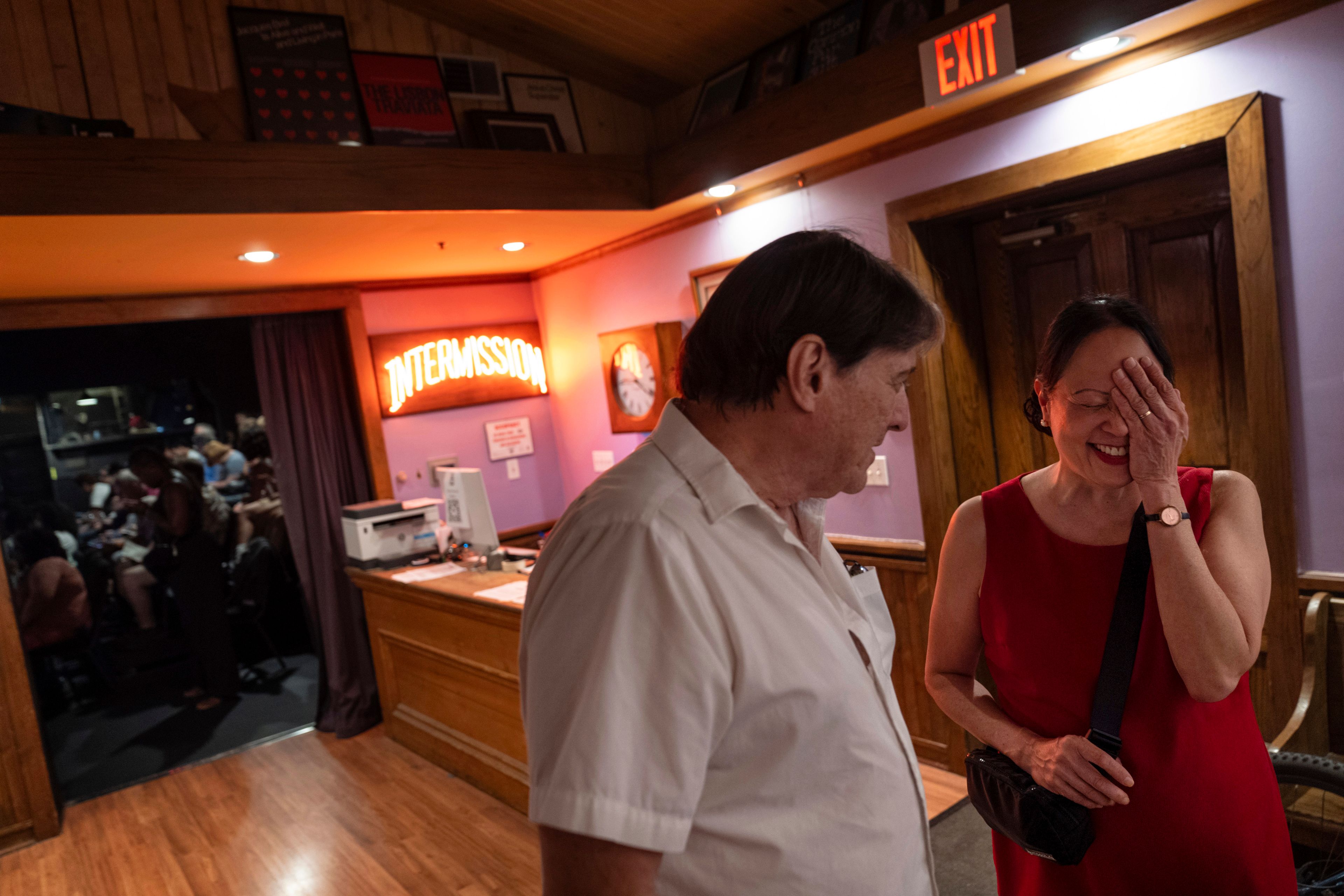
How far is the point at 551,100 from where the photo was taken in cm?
414

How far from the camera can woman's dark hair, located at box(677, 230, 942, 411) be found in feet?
3.09

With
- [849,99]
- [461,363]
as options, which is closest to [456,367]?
[461,363]

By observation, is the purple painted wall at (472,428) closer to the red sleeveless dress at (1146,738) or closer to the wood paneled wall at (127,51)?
the wood paneled wall at (127,51)

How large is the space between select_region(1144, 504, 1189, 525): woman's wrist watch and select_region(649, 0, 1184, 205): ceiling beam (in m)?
1.54

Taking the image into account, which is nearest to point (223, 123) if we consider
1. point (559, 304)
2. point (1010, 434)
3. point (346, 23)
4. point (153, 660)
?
point (346, 23)

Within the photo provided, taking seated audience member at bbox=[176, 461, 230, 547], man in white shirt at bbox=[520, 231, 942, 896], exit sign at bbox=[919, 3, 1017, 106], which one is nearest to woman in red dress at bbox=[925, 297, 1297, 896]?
man in white shirt at bbox=[520, 231, 942, 896]

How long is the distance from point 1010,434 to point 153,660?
5641mm

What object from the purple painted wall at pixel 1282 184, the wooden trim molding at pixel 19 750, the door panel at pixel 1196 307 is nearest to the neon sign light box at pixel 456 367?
the wooden trim molding at pixel 19 750

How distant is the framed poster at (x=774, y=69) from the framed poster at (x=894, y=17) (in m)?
0.35

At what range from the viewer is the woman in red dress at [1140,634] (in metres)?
1.33

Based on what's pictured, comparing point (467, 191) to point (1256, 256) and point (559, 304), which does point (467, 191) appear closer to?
point (559, 304)

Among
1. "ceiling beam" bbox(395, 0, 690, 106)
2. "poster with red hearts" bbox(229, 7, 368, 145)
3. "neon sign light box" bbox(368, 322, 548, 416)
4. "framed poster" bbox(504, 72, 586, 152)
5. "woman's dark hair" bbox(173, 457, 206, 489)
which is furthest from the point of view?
"woman's dark hair" bbox(173, 457, 206, 489)

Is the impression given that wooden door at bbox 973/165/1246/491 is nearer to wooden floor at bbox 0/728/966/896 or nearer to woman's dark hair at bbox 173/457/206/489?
wooden floor at bbox 0/728/966/896

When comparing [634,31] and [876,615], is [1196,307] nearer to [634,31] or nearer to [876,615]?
[876,615]
